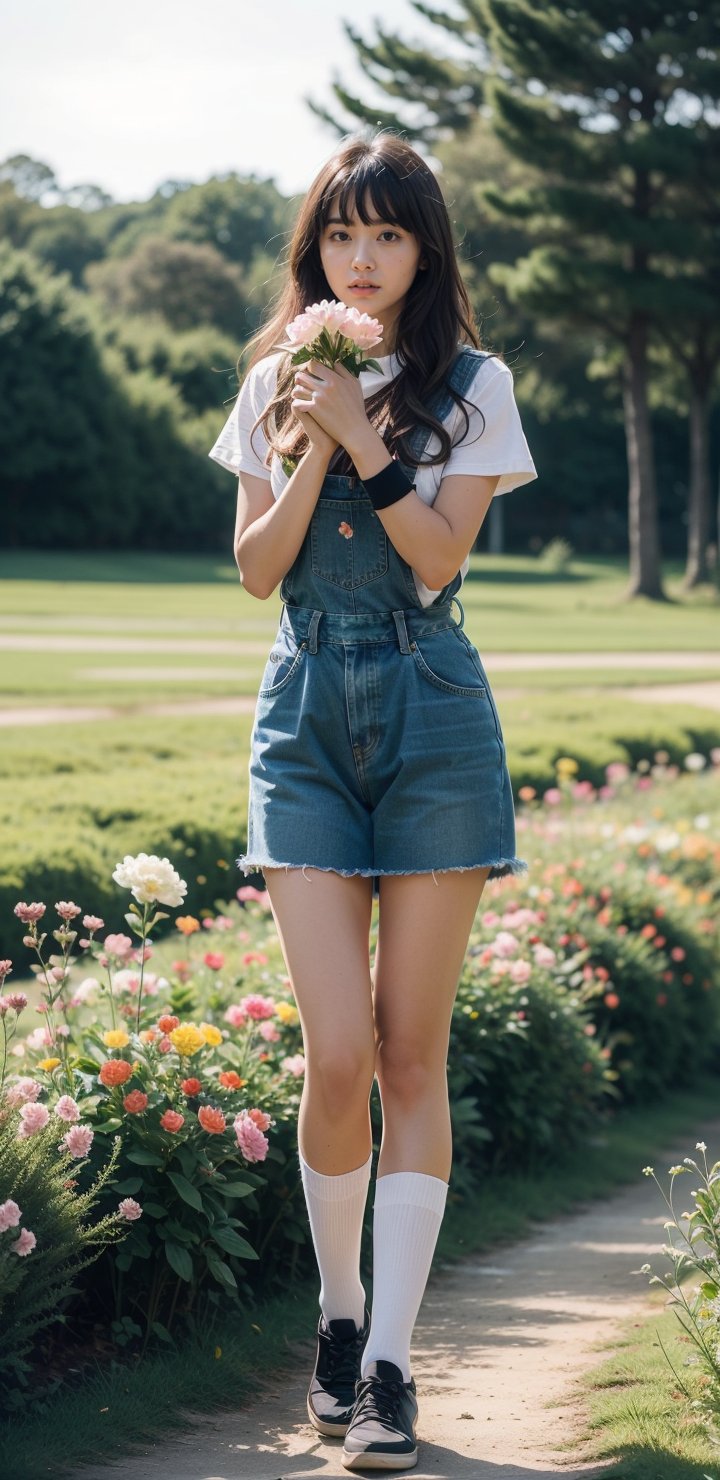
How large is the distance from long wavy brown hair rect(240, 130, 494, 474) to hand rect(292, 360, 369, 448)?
12 cm

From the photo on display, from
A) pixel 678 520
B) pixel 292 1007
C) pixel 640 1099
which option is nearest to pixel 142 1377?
pixel 292 1007

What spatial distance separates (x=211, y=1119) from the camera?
2814mm

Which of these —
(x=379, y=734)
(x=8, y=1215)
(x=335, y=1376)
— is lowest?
(x=335, y=1376)

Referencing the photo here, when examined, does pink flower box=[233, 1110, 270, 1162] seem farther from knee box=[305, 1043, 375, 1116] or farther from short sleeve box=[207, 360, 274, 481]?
short sleeve box=[207, 360, 274, 481]

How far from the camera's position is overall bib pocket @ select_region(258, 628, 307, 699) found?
259cm

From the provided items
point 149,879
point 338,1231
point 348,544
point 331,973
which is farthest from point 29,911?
A: point 348,544

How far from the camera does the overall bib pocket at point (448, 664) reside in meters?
2.54

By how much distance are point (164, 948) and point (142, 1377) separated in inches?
110

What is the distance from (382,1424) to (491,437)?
1.45m

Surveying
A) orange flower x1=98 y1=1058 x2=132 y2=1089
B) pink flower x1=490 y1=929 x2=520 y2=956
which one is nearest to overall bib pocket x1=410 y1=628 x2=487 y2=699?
orange flower x1=98 y1=1058 x2=132 y2=1089

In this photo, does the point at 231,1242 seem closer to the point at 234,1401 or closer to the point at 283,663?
the point at 234,1401

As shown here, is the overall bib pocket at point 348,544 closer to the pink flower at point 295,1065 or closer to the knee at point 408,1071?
the knee at point 408,1071

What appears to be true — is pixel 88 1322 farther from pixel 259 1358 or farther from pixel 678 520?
pixel 678 520

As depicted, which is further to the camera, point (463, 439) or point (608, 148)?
point (608, 148)
